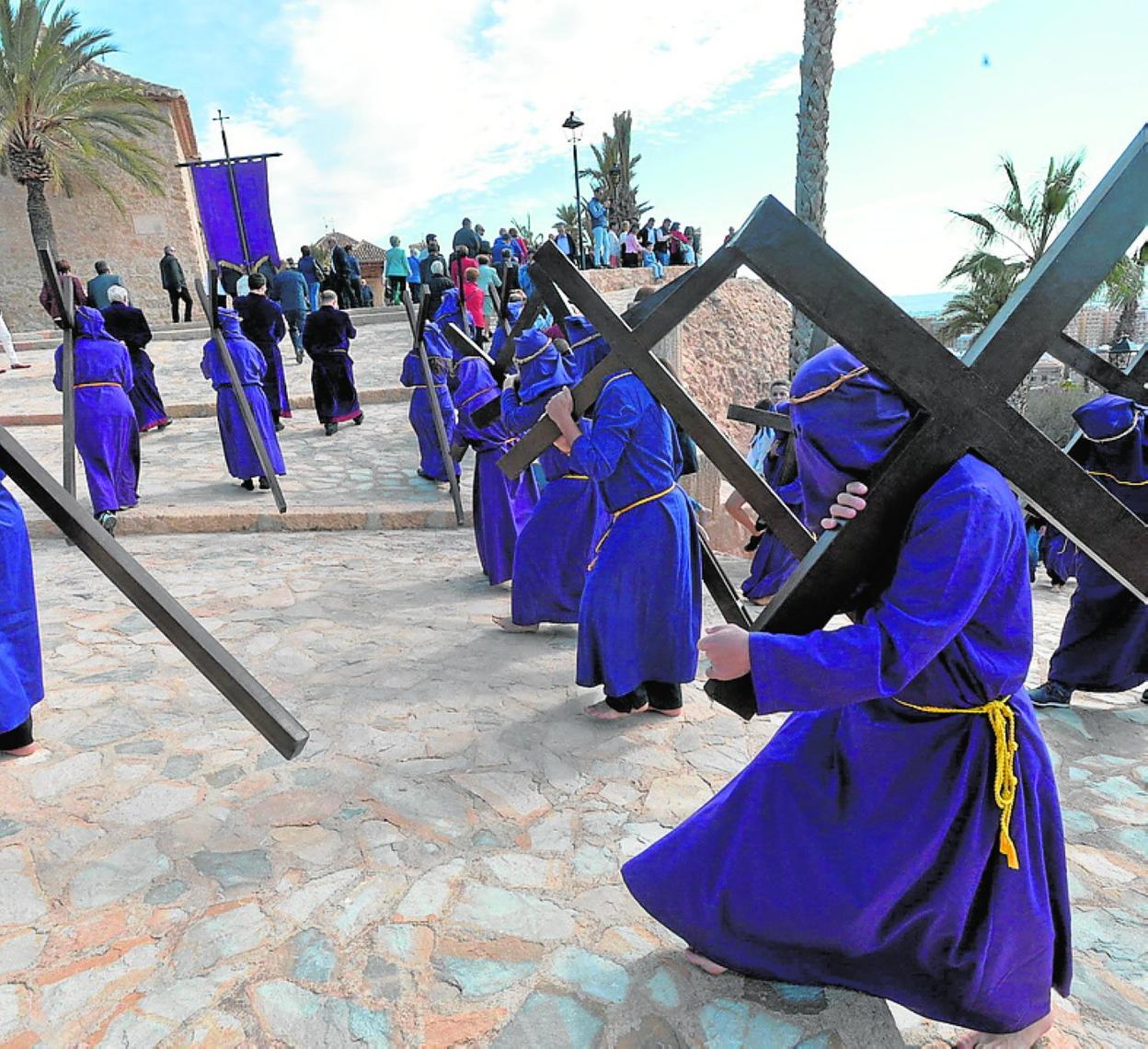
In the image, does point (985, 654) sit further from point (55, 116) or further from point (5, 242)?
point (5, 242)

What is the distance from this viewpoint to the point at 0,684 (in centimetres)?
320

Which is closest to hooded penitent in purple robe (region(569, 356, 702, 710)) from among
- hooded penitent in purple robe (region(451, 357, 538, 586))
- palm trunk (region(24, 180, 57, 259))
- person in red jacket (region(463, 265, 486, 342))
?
hooded penitent in purple robe (region(451, 357, 538, 586))

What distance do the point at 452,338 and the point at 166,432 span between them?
7989mm

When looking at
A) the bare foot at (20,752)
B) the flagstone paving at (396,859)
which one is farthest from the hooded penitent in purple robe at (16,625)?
the flagstone paving at (396,859)

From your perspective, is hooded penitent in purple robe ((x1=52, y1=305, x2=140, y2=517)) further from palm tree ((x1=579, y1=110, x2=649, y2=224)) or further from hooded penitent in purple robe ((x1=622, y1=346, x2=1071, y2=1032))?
palm tree ((x1=579, y1=110, x2=649, y2=224))

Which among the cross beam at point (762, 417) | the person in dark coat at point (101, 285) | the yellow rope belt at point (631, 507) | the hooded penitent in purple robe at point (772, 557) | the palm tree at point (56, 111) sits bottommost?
the hooded penitent in purple robe at point (772, 557)

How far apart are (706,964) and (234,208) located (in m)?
19.8

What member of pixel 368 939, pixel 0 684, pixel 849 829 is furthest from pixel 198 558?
pixel 849 829

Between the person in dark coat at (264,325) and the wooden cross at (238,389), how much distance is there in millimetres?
2188

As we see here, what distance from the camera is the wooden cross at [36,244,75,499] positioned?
6.46 meters

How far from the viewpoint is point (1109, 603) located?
3955 mm

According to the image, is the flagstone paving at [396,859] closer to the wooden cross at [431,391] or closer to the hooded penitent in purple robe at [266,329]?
the wooden cross at [431,391]

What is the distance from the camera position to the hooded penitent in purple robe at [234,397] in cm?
880

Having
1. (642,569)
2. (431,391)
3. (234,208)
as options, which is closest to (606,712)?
(642,569)
